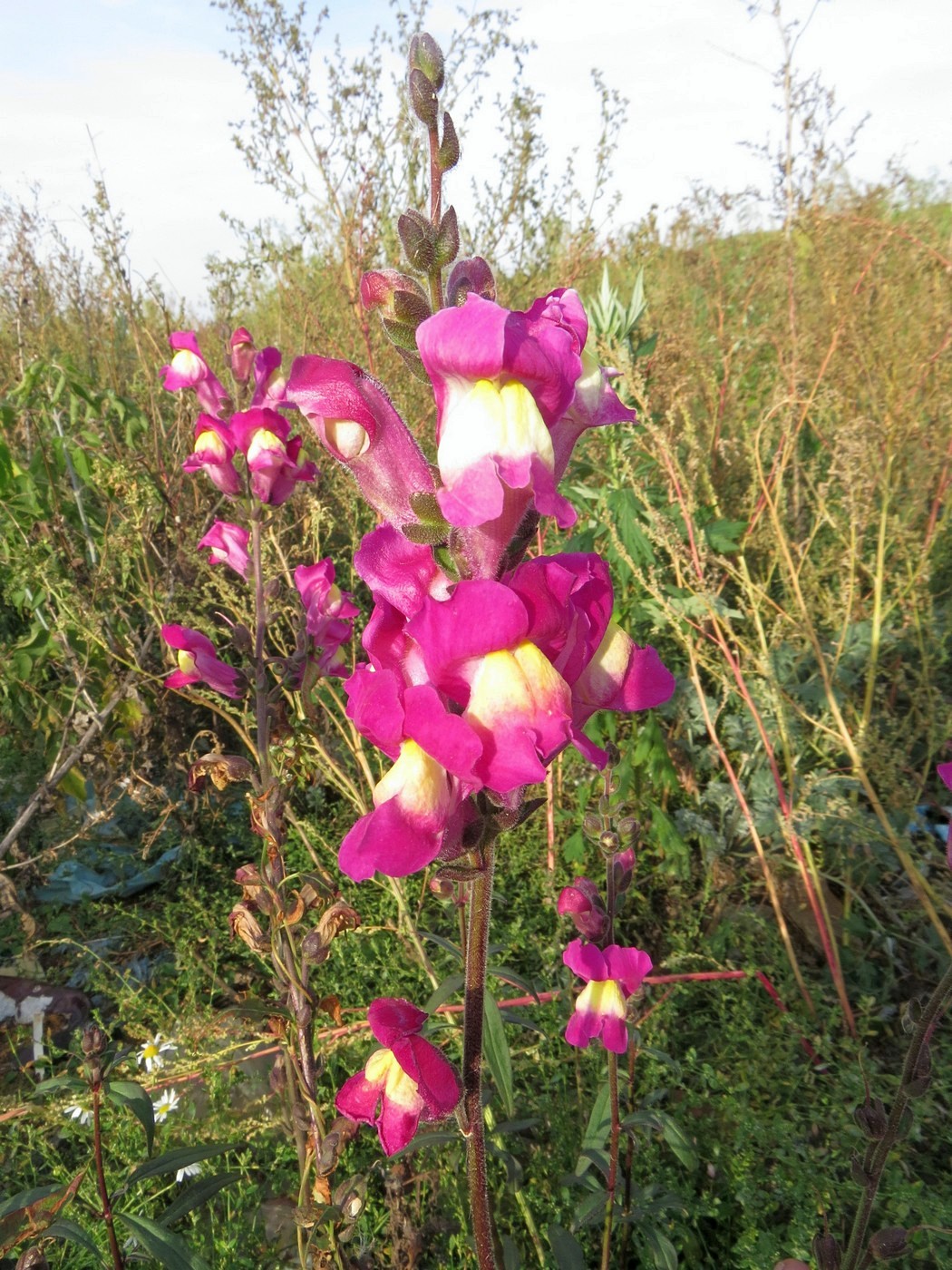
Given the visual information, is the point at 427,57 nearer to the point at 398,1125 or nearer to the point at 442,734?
the point at 442,734

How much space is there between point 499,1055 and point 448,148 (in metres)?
1.45

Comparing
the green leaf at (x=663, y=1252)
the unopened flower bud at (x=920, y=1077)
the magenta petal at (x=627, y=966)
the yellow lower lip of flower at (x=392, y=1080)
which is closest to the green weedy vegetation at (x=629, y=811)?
the green leaf at (x=663, y=1252)

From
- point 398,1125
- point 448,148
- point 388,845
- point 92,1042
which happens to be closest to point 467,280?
point 448,148

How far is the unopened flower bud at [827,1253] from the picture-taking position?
1058mm

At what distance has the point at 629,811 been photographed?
2.79 metres

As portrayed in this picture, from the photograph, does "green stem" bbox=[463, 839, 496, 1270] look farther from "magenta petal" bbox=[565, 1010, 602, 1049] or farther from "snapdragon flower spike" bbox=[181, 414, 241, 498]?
"snapdragon flower spike" bbox=[181, 414, 241, 498]

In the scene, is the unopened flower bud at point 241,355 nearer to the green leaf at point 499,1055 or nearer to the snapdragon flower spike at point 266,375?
the snapdragon flower spike at point 266,375

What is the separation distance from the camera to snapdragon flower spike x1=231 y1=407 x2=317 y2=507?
6.02ft

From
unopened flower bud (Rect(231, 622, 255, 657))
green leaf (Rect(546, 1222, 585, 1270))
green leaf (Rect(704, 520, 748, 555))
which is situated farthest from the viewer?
→ green leaf (Rect(704, 520, 748, 555))

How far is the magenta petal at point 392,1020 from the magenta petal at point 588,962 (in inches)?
20.6

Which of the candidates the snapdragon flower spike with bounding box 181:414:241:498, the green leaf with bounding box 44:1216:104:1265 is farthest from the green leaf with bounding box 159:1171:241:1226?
the snapdragon flower spike with bounding box 181:414:241:498

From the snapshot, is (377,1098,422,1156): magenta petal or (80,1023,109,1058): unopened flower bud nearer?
(377,1098,422,1156): magenta petal

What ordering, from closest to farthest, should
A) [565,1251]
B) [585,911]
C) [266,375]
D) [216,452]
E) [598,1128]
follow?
[565,1251] → [585,911] → [598,1128] → [216,452] → [266,375]

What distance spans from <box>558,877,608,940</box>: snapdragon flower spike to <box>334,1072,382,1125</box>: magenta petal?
0.55 meters
